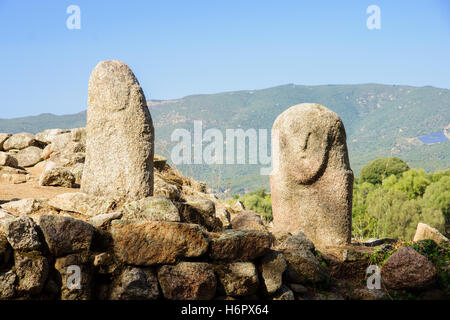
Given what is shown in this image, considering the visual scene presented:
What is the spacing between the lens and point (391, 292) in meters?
6.38

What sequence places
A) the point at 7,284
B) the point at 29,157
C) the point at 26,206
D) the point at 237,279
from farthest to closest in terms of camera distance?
the point at 29,157 < the point at 26,206 < the point at 237,279 < the point at 7,284

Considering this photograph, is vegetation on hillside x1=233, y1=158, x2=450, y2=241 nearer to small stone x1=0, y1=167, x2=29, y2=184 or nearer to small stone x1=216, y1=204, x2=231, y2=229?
small stone x1=216, y1=204, x2=231, y2=229

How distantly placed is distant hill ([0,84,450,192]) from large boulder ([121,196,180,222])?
58578 millimetres

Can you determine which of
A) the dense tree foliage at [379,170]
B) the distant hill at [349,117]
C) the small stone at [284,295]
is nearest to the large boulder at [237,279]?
the small stone at [284,295]

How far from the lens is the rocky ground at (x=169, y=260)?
5.06 meters

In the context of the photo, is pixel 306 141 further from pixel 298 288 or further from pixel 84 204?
pixel 84 204

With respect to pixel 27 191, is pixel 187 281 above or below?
below

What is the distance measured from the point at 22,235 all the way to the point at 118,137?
113 inches

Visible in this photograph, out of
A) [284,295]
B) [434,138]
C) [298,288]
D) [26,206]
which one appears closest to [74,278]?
[284,295]

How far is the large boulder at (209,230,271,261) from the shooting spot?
19.1 feet

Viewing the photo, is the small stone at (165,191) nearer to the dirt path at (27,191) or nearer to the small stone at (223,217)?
the small stone at (223,217)

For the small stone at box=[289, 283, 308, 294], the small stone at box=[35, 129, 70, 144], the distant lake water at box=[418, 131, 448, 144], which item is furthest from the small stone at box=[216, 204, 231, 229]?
the distant lake water at box=[418, 131, 448, 144]

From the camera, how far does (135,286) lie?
5277mm

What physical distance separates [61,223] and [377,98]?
151 m
